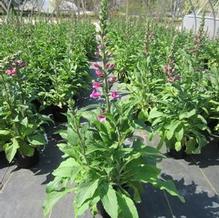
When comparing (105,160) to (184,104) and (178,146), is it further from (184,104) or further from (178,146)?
(184,104)

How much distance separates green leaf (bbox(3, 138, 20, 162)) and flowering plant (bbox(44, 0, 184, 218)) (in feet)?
3.38

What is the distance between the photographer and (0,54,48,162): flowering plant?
13.1 feet

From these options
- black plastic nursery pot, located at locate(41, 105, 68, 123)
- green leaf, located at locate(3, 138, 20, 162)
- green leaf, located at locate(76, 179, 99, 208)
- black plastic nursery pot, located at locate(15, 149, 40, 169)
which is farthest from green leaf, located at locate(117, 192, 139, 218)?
black plastic nursery pot, located at locate(41, 105, 68, 123)

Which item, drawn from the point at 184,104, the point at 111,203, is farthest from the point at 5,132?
the point at 184,104

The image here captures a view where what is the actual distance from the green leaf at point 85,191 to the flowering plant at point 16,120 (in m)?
1.42

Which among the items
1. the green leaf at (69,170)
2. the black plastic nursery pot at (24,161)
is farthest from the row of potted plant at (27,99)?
the green leaf at (69,170)

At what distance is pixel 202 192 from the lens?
371 cm

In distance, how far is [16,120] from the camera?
12.9 ft

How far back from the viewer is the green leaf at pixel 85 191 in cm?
275

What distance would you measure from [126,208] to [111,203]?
0.21 m

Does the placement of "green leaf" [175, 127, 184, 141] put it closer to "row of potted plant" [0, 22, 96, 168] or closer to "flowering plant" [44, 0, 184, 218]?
"flowering plant" [44, 0, 184, 218]

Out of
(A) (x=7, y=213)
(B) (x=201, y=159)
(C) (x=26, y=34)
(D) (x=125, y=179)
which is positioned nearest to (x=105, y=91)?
(D) (x=125, y=179)

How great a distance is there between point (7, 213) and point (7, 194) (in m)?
0.35

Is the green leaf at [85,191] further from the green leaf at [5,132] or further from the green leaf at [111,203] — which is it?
the green leaf at [5,132]
